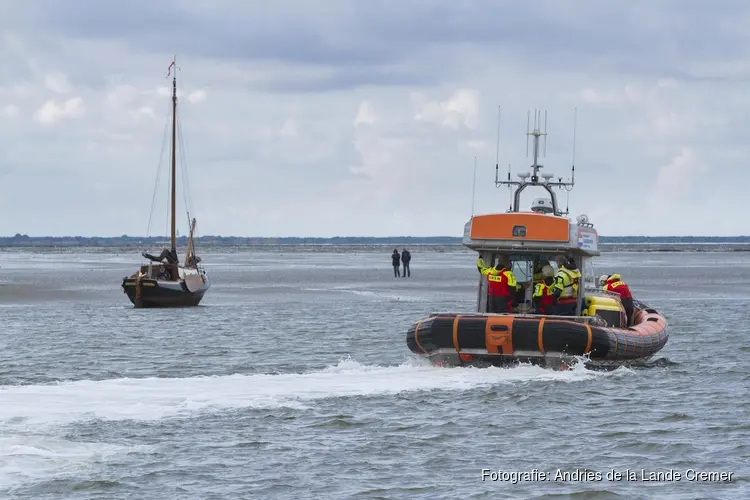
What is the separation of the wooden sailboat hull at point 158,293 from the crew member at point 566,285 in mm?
21554

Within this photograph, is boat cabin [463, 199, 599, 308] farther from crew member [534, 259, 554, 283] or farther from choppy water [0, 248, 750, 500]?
choppy water [0, 248, 750, 500]

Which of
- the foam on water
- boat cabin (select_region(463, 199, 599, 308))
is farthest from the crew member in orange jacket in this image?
the foam on water

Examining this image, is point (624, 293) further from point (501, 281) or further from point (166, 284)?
point (166, 284)

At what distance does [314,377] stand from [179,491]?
6.86 meters

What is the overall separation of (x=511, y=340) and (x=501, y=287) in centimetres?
195

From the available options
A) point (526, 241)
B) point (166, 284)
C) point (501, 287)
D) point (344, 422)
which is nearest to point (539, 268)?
point (526, 241)

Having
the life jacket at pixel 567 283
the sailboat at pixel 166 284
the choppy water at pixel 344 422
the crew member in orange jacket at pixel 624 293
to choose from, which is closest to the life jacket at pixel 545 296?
the life jacket at pixel 567 283

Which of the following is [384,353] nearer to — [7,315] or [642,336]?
[642,336]

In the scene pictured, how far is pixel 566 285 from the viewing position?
2134 cm

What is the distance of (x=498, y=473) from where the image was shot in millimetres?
13445

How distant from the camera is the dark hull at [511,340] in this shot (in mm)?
19703

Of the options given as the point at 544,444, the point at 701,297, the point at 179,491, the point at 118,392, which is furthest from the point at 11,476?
the point at 701,297

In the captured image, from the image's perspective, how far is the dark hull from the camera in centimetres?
1970

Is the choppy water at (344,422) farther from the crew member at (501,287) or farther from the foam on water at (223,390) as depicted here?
the crew member at (501,287)
